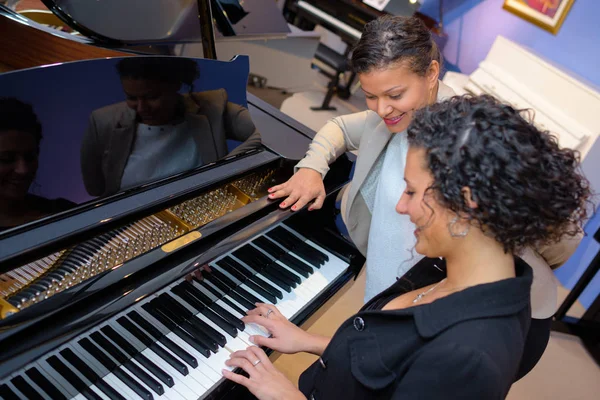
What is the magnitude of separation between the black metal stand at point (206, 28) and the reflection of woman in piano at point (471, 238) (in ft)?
4.60

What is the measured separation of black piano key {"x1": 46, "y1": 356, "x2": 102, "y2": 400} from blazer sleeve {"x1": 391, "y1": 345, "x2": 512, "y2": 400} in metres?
0.80

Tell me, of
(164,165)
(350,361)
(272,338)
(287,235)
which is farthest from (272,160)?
(350,361)

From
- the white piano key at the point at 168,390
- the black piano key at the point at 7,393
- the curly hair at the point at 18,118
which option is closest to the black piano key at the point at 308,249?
the white piano key at the point at 168,390

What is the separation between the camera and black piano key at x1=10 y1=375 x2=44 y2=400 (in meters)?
1.09

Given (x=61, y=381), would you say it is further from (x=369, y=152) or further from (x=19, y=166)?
(x=369, y=152)

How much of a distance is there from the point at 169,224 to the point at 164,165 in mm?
205

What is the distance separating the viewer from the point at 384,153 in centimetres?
189

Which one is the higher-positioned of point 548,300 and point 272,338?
point 548,300

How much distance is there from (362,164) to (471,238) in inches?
33.6

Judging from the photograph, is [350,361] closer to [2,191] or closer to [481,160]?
[481,160]

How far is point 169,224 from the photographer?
1584 mm

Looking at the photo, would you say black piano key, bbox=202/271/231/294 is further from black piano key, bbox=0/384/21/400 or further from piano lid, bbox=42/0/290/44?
piano lid, bbox=42/0/290/44

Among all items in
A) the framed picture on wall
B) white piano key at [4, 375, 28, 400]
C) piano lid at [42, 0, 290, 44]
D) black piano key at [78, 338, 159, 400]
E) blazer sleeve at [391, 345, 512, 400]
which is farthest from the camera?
the framed picture on wall

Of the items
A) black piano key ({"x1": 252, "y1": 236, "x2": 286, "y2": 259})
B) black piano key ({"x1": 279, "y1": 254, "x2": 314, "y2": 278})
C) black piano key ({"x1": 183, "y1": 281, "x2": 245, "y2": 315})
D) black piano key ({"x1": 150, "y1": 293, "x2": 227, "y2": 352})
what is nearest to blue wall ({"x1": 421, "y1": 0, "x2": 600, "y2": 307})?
black piano key ({"x1": 279, "y1": 254, "x2": 314, "y2": 278})
